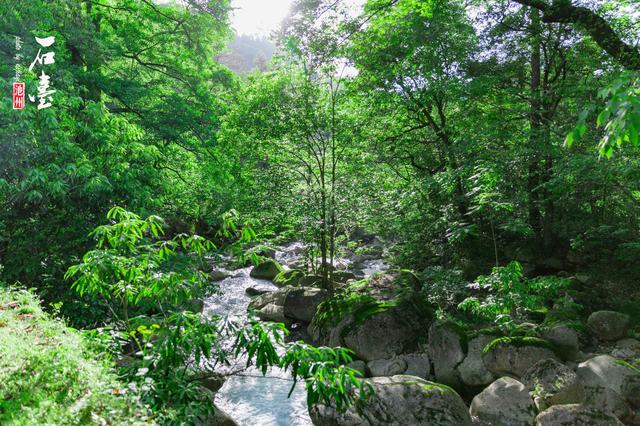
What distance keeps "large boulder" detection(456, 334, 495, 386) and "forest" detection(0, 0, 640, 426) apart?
1.3 inches

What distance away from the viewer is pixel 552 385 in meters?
5.48

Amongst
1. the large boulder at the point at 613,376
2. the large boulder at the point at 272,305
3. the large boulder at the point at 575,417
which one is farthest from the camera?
the large boulder at the point at 272,305

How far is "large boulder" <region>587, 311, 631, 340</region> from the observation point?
7.55m

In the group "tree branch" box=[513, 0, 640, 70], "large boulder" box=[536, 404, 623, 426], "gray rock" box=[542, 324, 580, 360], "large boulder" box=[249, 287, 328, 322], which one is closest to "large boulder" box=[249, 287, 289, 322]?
"large boulder" box=[249, 287, 328, 322]

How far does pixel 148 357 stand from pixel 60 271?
17.1ft

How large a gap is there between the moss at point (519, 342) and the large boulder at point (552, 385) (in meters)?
0.69

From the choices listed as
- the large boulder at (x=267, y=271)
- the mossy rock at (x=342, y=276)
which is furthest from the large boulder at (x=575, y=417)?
the large boulder at (x=267, y=271)

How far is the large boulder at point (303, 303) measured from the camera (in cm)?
1088

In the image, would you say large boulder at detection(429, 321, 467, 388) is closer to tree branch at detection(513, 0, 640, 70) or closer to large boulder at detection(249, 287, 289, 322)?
large boulder at detection(249, 287, 289, 322)

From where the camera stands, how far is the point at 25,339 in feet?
12.5

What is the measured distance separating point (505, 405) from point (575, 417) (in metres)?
0.84

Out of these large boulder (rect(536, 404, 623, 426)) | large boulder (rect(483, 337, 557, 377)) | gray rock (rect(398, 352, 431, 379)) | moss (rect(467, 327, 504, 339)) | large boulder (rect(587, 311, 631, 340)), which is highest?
large boulder (rect(587, 311, 631, 340))

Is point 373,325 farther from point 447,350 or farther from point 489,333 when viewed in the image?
point 489,333

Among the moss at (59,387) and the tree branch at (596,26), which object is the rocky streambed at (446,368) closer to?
the moss at (59,387)
